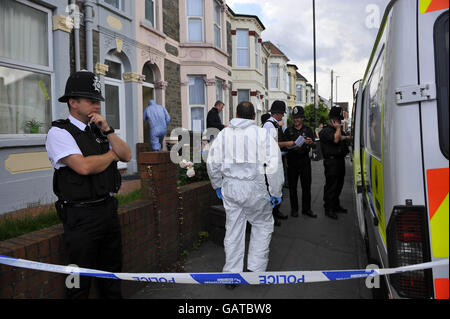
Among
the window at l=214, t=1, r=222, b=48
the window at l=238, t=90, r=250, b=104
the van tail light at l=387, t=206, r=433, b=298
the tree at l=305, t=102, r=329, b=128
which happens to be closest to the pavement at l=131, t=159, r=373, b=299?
the van tail light at l=387, t=206, r=433, b=298

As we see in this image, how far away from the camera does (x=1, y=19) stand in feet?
19.9

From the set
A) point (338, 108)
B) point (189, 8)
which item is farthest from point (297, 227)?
point (189, 8)

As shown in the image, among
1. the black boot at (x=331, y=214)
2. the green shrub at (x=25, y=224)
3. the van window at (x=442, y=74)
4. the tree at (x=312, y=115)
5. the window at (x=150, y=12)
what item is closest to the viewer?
the van window at (x=442, y=74)

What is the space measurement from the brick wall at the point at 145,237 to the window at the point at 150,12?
25.1 feet

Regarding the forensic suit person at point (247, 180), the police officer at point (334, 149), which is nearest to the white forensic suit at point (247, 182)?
the forensic suit person at point (247, 180)

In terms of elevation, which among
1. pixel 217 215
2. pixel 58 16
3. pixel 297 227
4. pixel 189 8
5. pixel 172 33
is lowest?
pixel 297 227

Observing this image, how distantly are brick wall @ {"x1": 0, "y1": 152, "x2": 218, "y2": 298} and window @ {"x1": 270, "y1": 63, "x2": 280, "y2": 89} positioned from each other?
3076cm

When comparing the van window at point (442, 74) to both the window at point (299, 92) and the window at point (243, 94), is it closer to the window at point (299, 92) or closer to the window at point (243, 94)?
the window at point (243, 94)

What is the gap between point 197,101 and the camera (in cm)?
1482

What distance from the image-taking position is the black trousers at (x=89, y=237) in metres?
2.43

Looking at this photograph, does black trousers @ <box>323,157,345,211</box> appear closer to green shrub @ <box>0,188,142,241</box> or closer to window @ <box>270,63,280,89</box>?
green shrub @ <box>0,188,142,241</box>

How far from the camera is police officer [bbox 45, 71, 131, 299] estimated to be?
7.81 feet

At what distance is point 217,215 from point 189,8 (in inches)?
462
